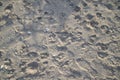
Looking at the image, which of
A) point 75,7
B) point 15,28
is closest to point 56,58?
point 15,28

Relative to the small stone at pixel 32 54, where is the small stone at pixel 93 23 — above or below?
above

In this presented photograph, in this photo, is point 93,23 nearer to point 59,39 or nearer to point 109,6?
point 109,6

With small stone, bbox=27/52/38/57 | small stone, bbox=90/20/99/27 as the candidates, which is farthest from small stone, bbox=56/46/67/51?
small stone, bbox=90/20/99/27

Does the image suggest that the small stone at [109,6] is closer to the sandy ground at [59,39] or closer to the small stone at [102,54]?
the sandy ground at [59,39]

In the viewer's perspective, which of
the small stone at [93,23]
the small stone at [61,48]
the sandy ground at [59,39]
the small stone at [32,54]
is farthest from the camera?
the small stone at [93,23]

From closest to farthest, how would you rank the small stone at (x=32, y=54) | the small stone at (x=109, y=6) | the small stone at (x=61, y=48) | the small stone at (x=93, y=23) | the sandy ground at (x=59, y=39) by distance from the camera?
the sandy ground at (x=59, y=39)
the small stone at (x=32, y=54)
the small stone at (x=61, y=48)
the small stone at (x=93, y=23)
the small stone at (x=109, y=6)

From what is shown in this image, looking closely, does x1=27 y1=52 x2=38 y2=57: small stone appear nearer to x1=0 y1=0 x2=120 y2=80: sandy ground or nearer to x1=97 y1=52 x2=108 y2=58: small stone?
x1=0 y1=0 x2=120 y2=80: sandy ground

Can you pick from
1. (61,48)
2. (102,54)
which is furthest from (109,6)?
(61,48)

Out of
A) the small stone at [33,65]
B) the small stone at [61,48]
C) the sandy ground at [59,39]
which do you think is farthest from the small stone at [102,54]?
the small stone at [33,65]
